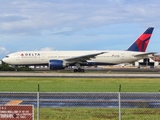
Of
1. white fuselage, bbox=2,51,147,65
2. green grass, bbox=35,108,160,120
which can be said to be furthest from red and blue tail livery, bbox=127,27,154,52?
green grass, bbox=35,108,160,120

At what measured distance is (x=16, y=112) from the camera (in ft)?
35.3

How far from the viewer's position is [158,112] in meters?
15.2

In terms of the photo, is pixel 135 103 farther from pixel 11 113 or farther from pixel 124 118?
pixel 11 113

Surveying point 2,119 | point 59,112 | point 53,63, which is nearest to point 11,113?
point 2,119

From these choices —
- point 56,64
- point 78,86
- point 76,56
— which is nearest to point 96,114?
point 78,86

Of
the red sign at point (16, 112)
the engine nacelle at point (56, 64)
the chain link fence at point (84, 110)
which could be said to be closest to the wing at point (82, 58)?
the engine nacelle at point (56, 64)

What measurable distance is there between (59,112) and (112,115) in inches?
86.6

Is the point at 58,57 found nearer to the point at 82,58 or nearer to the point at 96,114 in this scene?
the point at 82,58

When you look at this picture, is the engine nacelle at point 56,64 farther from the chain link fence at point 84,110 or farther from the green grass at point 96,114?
the green grass at point 96,114

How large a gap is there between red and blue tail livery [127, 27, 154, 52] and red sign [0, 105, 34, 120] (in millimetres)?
49254

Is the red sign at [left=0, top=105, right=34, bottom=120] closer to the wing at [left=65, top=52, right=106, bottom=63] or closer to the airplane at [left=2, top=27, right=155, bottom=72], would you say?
the wing at [left=65, top=52, right=106, bottom=63]

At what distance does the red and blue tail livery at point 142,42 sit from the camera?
2314 inches

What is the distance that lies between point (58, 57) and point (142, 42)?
13.7 metres

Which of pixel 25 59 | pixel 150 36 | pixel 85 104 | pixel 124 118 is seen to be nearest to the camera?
pixel 124 118
